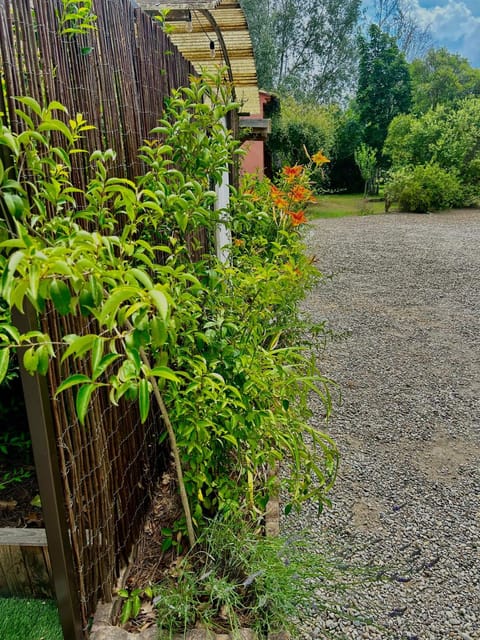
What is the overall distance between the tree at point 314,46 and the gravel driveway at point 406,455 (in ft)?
61.6

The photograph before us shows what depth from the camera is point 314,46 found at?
901 inches

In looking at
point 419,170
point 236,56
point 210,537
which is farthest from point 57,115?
point 419,170

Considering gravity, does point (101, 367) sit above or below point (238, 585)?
above

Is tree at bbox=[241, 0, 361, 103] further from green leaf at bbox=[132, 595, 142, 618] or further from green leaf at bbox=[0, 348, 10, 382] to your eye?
green leaf at bbox=[0, 348, 10, 382]

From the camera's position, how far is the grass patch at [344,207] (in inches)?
560

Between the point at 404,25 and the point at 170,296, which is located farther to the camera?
the point at 404,25

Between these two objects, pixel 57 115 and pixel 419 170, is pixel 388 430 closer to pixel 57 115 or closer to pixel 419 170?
pixel 57 115

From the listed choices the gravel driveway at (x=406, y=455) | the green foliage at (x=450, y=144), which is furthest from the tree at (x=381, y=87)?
the gravel driveway at (x=406, y=455)

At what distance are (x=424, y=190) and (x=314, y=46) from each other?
1311 cm

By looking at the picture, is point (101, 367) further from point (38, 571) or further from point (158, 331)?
point (38, 571)

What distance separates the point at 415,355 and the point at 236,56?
2947 millimetres

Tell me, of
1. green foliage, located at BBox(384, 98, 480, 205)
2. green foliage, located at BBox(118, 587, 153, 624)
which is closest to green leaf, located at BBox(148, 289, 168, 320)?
green foliage, located at BBox(118, 587, 153, 624)

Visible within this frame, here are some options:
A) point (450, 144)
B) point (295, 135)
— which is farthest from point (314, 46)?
point (450, 144)

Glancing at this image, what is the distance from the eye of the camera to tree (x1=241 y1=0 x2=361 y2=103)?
873 inches
